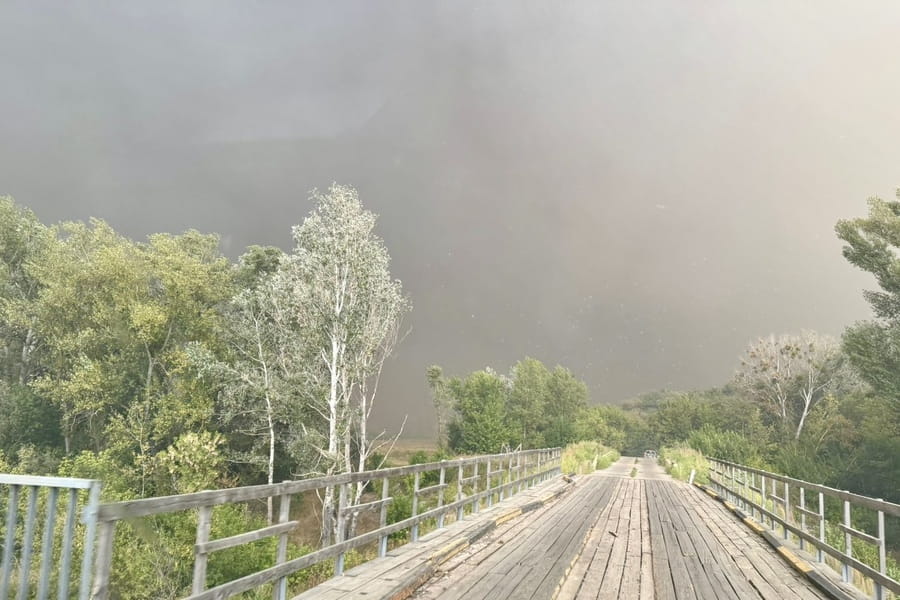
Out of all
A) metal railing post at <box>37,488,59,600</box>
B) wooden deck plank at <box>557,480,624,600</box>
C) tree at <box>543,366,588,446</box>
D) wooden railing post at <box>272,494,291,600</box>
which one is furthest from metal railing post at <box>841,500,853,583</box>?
tree at <box>543,366,588,446</box>

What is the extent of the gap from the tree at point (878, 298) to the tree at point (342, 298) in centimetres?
2317

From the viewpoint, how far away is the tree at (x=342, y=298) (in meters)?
25.5

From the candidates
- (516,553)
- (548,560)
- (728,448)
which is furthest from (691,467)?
(548,560)

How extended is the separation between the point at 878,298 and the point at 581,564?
98.1 ft

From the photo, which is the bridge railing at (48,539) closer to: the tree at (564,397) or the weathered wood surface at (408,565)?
the weathered wood surface at (408,565)

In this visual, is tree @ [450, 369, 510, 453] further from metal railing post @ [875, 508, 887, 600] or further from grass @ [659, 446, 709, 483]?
metal railing post @ [875, 508, 887, 600]

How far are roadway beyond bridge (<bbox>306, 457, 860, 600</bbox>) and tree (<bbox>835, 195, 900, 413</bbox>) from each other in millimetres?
22322

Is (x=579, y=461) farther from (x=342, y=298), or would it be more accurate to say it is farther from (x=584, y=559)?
(x=584, y=559)

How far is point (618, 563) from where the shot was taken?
713 cm

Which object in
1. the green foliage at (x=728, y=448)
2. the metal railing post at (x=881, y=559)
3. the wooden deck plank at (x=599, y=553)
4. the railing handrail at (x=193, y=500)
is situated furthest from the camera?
the green foliage at (x=728, y=448)

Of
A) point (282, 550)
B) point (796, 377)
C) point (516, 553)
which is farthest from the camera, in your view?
point (796, 377)

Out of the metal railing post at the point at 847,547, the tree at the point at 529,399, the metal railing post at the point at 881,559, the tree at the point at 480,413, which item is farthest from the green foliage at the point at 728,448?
the tree at the point at 529,399

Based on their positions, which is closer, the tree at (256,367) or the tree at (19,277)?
the tree at (256,367)

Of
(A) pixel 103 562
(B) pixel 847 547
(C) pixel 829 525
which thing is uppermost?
(A) pixel 103 562
